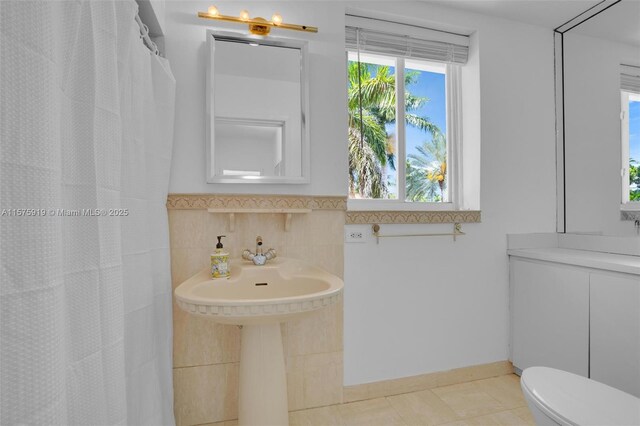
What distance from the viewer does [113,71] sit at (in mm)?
841

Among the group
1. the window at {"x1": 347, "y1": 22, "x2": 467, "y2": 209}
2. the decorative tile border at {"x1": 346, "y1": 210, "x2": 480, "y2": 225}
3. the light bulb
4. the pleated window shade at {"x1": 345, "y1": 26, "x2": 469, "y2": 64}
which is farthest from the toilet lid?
the light bulb

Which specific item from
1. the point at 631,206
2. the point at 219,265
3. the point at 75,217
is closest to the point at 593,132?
the point at 631,206

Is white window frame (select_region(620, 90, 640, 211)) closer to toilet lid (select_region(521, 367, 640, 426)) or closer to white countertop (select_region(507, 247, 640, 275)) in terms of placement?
white countertop (select_region(507, 247, 640, 275))

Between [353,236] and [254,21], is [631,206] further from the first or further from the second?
[254,21]

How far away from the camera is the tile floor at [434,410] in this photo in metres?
1.60

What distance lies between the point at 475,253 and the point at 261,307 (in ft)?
5.12

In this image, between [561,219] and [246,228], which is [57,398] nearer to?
[246,228]

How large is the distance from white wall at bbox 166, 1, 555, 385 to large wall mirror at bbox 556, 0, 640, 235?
10cm

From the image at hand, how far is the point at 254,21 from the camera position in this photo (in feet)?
5.21

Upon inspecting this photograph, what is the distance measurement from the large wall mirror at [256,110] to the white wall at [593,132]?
187 cm

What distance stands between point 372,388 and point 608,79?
241 centimetres

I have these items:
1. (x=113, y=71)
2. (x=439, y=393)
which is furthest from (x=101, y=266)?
(x=439, y=393)

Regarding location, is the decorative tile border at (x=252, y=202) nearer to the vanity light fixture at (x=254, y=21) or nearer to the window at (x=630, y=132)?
the vanity light fixture at (x=254, y=21)

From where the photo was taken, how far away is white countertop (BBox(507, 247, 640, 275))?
4.92 ft
